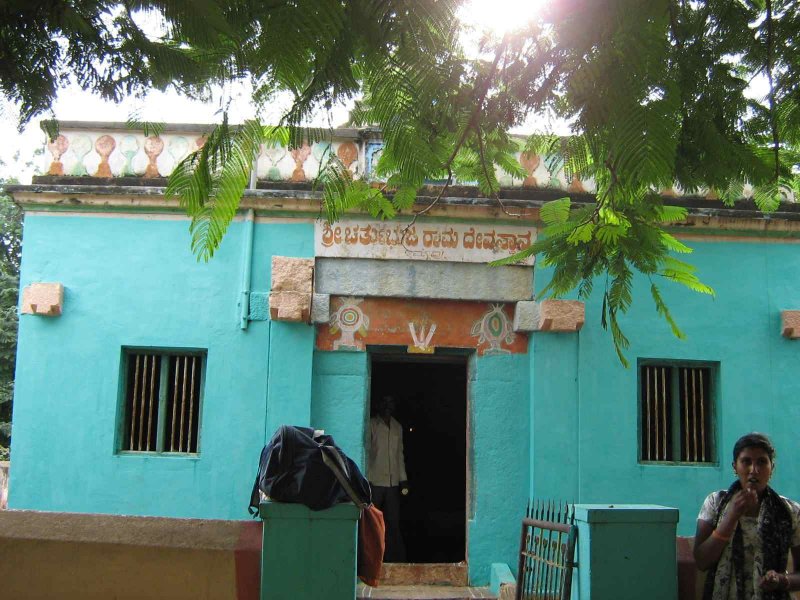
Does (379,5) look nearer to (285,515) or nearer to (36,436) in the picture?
(285,515)

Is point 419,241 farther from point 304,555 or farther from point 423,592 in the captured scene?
point 304,555

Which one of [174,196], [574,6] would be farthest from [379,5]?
[174,196]

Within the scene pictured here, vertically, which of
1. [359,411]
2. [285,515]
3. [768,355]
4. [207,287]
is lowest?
[285,515]

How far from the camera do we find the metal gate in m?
4.61

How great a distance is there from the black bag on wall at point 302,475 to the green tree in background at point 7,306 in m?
14.0

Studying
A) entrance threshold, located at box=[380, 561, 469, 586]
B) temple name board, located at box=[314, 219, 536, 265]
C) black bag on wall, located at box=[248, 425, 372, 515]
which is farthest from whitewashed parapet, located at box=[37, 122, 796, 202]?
black bag on wall, located at box=[248, 425, 372, 515]

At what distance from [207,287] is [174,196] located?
209 inches

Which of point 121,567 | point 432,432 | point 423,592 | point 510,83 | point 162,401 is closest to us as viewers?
point 510,83

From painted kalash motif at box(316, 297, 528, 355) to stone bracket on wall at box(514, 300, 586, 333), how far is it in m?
0.18

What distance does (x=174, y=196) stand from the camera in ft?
10.1

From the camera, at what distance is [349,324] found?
327 inches

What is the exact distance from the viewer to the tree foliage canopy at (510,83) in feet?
8.63

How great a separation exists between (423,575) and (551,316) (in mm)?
2816

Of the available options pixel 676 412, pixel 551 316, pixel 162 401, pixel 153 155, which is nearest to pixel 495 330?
pixel 551 316
